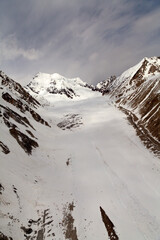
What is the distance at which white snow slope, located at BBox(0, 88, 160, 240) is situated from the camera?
1519cm

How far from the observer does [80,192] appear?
20828 millimetres

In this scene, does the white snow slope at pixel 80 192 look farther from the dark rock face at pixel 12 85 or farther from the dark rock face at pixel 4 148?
the dark rock face at pixel 12 85

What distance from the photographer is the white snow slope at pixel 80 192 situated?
15188mm

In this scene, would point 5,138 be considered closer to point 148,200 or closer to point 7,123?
point 7,123

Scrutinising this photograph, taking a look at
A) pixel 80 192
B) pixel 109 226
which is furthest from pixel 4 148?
pixel 109 226

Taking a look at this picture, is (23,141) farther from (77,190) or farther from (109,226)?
(109,226)

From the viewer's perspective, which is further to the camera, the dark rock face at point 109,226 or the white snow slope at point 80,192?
the white snow slope at point 80,192

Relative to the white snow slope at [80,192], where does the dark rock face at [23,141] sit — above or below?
above

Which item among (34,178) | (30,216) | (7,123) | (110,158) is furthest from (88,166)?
(7,123)

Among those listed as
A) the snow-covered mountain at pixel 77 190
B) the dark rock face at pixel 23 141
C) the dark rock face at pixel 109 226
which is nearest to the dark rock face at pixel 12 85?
the snow-covered mountain at pixel 77 190

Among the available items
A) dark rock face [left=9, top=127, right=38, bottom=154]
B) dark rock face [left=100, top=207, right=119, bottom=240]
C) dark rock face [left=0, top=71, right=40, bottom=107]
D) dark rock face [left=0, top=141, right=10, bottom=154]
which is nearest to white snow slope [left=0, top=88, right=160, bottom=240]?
dark rock face [left=100, top=207, right=119, bottom=240]

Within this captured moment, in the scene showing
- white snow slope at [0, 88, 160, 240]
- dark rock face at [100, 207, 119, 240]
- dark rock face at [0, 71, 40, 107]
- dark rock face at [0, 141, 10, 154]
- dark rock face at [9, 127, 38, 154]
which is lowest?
dark rock face at [100, 207, 119, 240]

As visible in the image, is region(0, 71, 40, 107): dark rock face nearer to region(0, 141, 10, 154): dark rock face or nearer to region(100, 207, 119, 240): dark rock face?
region(0, 141, 10, 154): dark rock face

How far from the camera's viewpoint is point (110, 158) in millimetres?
29031
